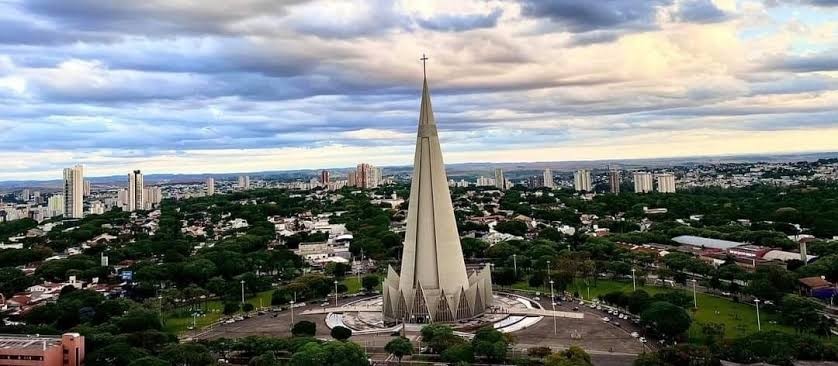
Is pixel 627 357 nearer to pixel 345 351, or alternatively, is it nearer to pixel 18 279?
pixel 345 351

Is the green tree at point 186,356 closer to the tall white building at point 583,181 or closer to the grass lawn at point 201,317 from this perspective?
the grass lawn at point 201,317

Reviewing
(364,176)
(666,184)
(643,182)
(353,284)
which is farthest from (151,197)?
(353,284)

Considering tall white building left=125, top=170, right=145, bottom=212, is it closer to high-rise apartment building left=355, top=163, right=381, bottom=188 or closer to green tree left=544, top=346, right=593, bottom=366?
high-rise apartment building left=355, top=163, right=381, bottom=188

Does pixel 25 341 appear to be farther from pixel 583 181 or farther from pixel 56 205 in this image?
pixel 583 181

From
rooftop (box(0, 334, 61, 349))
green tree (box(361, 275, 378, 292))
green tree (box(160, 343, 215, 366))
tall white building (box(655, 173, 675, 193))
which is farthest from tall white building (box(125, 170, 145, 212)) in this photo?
green tree (box(160, 343, 215, 366))

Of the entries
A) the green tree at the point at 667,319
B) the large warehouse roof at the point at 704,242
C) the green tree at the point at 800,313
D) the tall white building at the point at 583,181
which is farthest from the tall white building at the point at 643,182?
the green tree at the point at 667,319

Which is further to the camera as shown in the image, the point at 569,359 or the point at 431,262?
the point at 431,262
